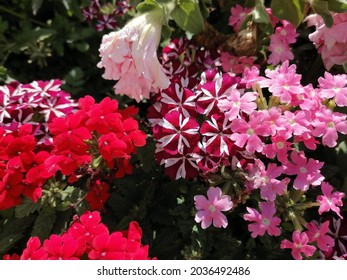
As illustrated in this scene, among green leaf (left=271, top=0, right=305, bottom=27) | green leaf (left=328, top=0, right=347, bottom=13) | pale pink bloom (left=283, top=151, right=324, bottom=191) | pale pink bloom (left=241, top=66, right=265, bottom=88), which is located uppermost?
green leaf (left=328, top=0, right=347, bottom=13)

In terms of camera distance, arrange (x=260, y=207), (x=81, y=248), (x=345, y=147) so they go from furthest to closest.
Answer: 1. (x=345, y=147)
2. (x=260, y=207)
3. (x=81, y=248)

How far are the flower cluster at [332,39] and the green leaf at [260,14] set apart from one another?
5.3 inches

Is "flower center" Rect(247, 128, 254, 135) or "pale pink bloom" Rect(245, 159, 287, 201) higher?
"flower center" Rect(247, 128, 254, 135)

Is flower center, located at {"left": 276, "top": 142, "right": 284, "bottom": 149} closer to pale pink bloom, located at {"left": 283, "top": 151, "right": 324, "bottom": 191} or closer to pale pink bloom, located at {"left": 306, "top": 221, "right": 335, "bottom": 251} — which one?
pale pink bloom, located at {"left": 283, "top": 151, "right": 324, "bottom": 191}

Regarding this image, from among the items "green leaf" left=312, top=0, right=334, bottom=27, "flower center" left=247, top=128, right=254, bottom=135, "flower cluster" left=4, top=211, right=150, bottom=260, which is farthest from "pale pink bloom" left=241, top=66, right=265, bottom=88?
"flower cluster" left=4, top=211, right=150, bottom=260

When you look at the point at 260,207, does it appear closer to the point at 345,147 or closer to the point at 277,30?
the point at 345,147

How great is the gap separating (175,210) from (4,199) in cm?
39

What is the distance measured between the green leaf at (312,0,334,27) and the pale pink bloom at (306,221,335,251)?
504 mm

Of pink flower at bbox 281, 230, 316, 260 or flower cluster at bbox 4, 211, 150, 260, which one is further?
pink flower at bbox 281, 230, 316, 260

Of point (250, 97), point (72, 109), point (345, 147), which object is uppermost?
point (250, 97)

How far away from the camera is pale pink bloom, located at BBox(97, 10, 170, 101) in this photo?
119 cm

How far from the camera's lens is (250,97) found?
1.12m

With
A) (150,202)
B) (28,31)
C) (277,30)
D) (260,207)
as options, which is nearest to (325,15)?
(277,30)
